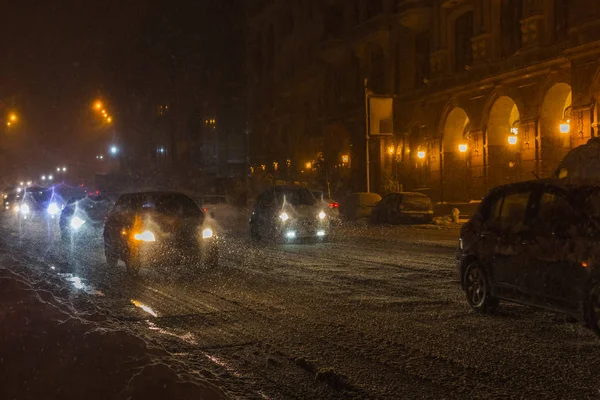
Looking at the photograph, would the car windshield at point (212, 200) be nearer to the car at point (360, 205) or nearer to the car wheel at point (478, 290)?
the car at point (360, 205)

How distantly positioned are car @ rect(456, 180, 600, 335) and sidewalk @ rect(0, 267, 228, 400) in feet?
13.6

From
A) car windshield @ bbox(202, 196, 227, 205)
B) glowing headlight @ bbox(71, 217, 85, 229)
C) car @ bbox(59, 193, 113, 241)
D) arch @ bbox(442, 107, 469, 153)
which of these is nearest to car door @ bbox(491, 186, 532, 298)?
car @ bbox(59, 193, 113, 241)

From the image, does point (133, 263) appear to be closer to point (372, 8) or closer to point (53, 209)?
point (53, 209)

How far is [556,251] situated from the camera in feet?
27.0

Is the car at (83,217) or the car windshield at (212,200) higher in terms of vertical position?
the car windshield at (212,200)

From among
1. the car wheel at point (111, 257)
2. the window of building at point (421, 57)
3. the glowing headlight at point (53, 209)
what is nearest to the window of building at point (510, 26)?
the window of building at point (421, 57)

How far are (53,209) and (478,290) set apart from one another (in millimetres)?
34163

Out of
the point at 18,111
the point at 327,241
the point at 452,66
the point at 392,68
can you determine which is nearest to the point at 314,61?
the point at 392,68

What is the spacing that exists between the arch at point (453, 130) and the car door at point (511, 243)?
102ft

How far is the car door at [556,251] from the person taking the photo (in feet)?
26.2

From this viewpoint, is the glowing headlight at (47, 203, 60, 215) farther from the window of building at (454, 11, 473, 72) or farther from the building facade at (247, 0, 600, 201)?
the window of building at (454, 11, 473, 72)

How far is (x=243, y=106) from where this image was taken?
82938mm

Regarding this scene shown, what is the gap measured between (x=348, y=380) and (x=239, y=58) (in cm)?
7927

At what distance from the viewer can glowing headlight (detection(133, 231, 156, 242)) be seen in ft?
47.4
